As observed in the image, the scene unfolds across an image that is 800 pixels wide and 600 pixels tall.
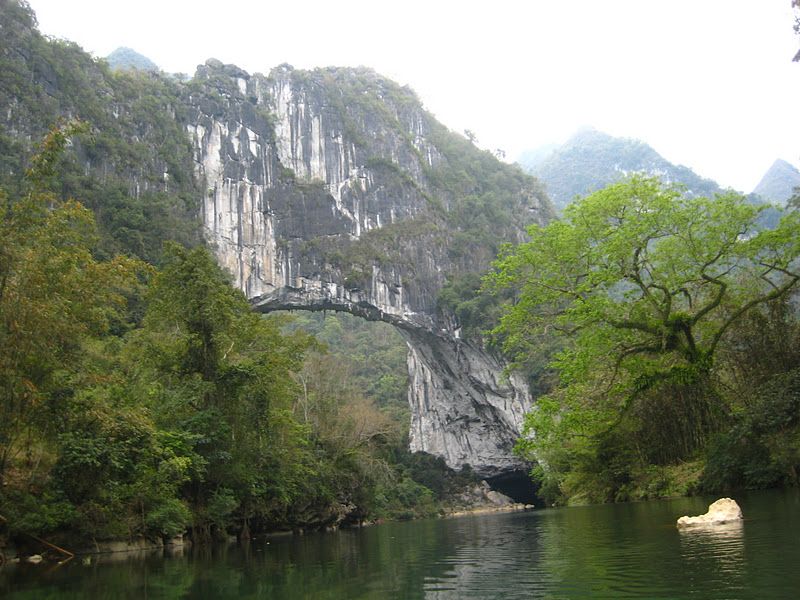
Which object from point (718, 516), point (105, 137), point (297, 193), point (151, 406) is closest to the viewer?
point (718, 516)

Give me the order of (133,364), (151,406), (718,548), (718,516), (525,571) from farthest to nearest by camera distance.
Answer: (133,364) → (151,406) → (718,516) → (525,571) → (718,548)

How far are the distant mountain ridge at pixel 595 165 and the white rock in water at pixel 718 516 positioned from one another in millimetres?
80136

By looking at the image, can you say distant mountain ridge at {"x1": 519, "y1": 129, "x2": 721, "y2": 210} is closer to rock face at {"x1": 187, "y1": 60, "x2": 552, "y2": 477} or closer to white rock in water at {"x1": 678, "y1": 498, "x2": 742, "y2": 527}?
rock face at {"x1": 187, "y1": 60, "x2": 552, "y2": 477}

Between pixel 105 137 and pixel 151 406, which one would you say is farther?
pixel 105 137

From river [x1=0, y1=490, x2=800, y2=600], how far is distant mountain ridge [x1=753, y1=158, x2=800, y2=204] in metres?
78.1

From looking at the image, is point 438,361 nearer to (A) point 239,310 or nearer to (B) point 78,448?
(A) point 239,310

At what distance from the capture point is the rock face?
3966cm

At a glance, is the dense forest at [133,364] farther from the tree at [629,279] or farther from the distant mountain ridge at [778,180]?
the distant mountain ridge at [778,180]

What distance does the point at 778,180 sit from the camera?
266 ft

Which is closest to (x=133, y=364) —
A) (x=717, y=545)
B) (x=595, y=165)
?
(x=717, y=545)

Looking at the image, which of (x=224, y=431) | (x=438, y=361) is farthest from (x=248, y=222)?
(x=224, y=431)

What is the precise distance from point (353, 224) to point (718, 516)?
3641 cm

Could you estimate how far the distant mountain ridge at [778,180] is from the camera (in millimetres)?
77062

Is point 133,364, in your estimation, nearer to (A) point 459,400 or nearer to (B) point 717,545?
(B) point 717,545
